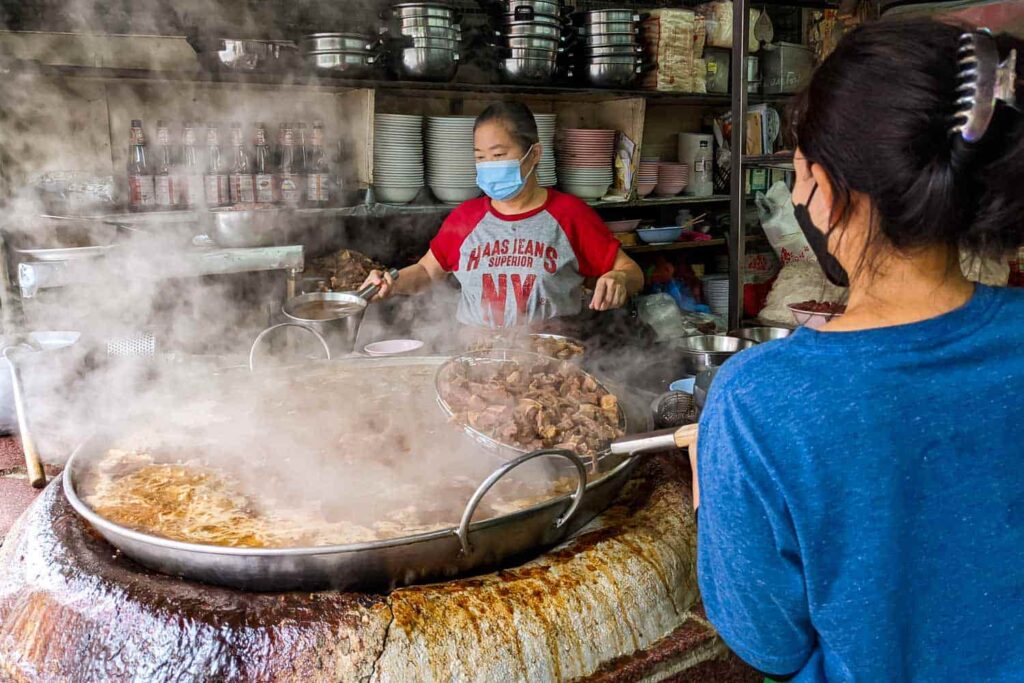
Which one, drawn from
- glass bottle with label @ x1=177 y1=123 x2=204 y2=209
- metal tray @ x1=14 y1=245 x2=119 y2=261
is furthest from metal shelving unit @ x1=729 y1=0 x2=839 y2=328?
metal tray @ x1=14 y1=245 x2=119 y2=261

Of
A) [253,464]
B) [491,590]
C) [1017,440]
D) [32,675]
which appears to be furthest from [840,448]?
[32,675]

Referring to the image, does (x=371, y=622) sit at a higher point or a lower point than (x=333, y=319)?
lower

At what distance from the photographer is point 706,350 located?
3266 mm

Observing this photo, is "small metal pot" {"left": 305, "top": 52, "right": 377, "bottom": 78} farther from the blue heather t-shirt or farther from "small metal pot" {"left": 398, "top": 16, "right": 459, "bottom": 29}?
the blue heather t-shirt

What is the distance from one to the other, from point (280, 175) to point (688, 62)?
9.44ft

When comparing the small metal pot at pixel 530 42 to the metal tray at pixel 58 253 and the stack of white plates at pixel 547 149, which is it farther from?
the metal tray at pixel 58 253

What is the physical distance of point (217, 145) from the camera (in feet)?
13.1

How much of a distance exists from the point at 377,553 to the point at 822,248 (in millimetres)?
1030

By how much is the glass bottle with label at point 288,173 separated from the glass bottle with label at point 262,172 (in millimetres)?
51

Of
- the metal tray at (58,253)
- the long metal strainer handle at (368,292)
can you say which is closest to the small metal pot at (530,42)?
the long metal strainer handle at (368,292)

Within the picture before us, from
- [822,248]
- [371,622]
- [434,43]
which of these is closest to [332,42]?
[434,43]

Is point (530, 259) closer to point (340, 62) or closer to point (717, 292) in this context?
point (340, 62)

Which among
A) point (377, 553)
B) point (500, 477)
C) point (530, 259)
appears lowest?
point (377, 553)

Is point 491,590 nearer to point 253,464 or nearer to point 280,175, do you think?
point 253,464
